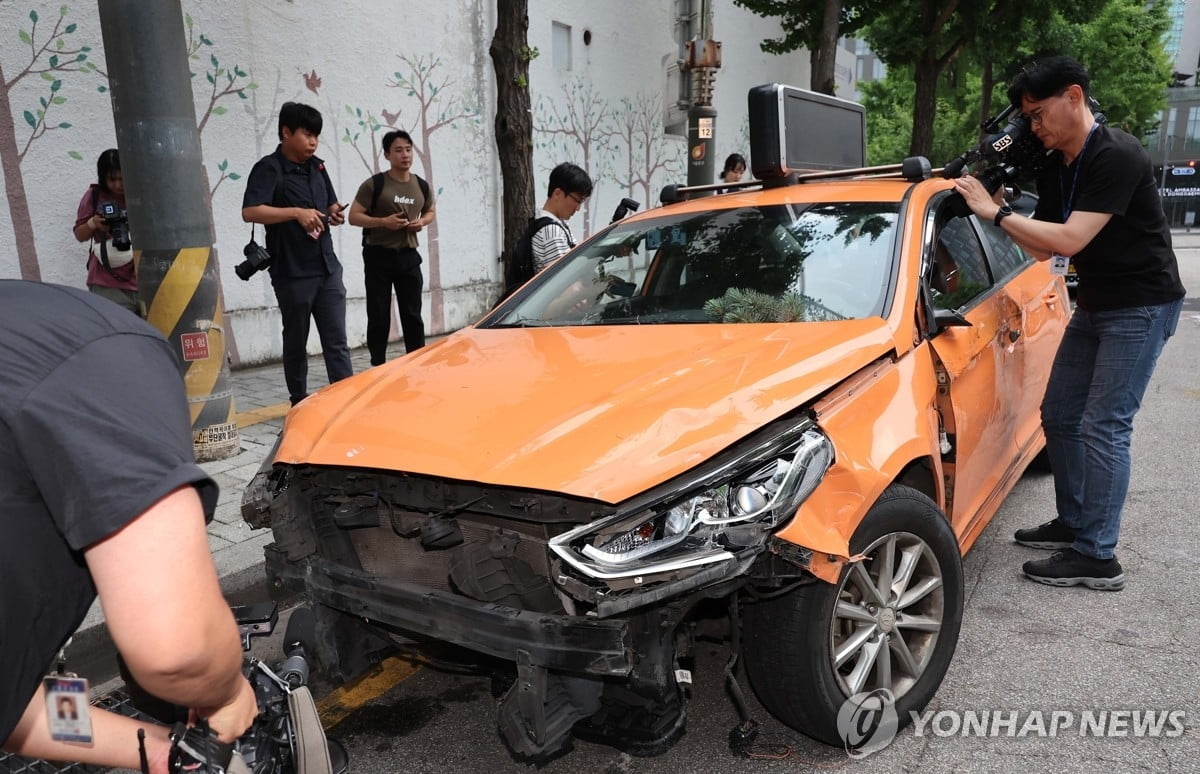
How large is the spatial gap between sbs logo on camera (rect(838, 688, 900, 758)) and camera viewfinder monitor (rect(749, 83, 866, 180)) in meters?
2.42

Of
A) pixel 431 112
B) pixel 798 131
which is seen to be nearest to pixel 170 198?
pixel 798 131

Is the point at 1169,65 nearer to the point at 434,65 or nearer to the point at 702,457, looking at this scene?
the point at 434,65

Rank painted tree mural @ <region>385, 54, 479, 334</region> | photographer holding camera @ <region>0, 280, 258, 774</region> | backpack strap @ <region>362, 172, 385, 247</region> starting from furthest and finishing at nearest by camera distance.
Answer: painted tree mural @ <region>385, 54, 479, 334</region>
backpack strap @ <region>362, 172, 385, 247</region>
photographer holding camera @ <region>0, 280, 258, 774</region>

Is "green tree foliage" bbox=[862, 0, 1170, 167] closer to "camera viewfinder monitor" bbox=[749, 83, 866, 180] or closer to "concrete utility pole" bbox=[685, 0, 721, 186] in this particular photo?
"concrete utility pole" bbox=[685, 0, 721, 186]

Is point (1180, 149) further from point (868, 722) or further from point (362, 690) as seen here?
point (362, 690)

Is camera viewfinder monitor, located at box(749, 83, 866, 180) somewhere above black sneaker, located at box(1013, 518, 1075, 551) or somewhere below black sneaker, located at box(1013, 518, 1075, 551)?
above

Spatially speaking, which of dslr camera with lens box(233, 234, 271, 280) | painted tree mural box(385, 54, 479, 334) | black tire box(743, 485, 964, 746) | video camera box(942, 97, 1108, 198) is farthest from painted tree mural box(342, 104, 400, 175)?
black tire box(743, 485, 964, 746)

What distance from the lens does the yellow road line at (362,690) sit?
9.22 feet

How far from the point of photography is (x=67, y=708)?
1.45 m

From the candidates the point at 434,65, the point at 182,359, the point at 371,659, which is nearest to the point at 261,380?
the point at 182,359

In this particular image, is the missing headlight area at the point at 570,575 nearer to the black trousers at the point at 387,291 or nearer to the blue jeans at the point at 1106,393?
the blue jeans at the point at 1106,393

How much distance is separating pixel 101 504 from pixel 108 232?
18.2 feet

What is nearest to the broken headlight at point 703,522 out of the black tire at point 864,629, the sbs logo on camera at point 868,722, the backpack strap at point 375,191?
the black tire at point 864,629

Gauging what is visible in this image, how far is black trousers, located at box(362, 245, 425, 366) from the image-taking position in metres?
6.38
